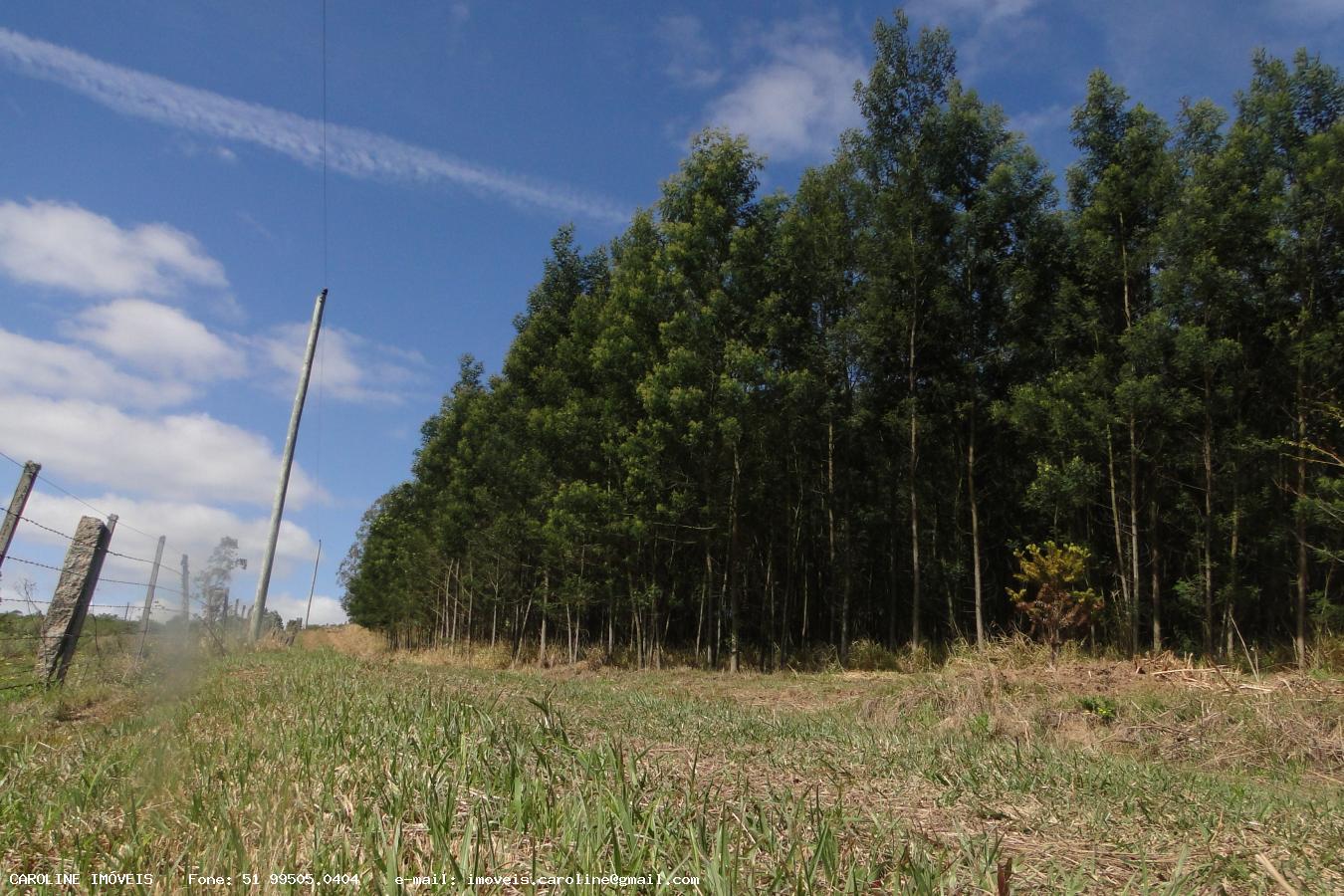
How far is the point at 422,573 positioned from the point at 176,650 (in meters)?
31.3

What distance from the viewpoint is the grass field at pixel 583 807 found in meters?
1.71

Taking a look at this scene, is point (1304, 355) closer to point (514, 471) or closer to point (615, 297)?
point (615, 297)

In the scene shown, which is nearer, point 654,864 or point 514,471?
point 654,864

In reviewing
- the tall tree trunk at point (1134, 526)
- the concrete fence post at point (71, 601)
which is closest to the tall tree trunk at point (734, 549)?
the tall tree trunk at point (1134, 526)

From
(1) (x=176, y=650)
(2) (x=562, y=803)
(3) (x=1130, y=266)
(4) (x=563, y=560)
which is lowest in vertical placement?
(2) (x=562, y=803)

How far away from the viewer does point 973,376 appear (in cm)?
1633

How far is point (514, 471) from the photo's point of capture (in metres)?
21.2

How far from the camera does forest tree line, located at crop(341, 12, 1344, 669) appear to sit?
13.6m

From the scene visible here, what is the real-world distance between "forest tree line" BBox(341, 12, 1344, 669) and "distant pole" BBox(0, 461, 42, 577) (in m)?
11.2

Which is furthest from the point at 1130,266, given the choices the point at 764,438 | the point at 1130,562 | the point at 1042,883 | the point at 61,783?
the point at 61,783

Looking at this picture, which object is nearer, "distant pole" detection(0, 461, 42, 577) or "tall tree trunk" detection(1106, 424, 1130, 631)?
"distant pole" detection(0, 461, 42, 577)

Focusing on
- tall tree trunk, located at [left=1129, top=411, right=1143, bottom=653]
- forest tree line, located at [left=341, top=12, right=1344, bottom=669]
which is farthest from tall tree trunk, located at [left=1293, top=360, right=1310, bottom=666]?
tall tree trunk, located at [left=1129, top=411, right=1143, bottom=653]

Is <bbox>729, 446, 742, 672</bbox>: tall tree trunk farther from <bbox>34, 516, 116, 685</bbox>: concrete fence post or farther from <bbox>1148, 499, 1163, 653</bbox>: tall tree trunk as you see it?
<bbox>34, 516, 116, 685</bbox>: concrete fence post

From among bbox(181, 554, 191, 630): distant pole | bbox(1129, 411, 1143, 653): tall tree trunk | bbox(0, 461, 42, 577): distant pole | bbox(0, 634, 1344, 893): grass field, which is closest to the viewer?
bbox(0, 634, 1344, 893): grass field
